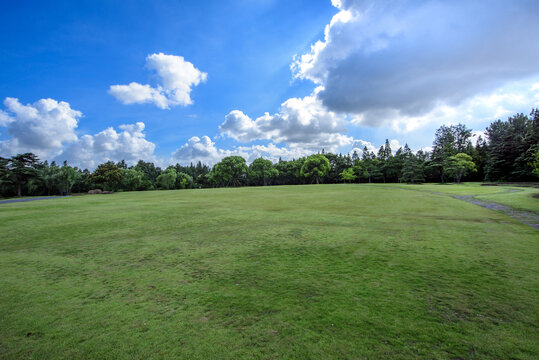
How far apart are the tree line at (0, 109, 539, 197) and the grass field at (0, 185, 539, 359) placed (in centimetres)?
3494

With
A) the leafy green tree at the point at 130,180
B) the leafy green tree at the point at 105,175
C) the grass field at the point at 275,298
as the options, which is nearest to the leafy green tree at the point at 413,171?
the grass field at the point at 275,298

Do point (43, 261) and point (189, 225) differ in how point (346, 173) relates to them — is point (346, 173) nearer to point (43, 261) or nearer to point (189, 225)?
point (189, 225)

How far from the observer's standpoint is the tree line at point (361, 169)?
2053 inches

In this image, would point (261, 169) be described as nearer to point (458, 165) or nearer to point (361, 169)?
point (361, 169)

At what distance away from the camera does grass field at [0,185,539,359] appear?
9.36ft

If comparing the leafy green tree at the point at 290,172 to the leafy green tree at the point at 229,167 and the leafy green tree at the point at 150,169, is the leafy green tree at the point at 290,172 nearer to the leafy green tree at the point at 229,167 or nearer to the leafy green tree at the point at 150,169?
the leafy green tree at the point at 229,167

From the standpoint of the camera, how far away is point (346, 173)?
88.2 meters

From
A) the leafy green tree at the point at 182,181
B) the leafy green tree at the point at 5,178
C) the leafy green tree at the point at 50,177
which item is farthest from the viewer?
the leafy green tree at the point at 182,181

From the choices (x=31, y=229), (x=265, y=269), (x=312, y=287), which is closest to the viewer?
(x=312, y=287)

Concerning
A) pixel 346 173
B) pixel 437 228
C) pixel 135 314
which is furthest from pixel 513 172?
pixel 135 314

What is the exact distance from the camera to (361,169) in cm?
9075

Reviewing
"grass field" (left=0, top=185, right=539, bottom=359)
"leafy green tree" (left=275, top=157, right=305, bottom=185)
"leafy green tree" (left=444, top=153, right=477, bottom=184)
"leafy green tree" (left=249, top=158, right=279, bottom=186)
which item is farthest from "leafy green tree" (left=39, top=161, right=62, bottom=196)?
"leafy green tree" (left=444, top=153, right=477, bottom=184)

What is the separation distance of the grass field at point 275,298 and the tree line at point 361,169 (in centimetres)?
3494

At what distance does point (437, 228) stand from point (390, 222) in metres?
1.83
